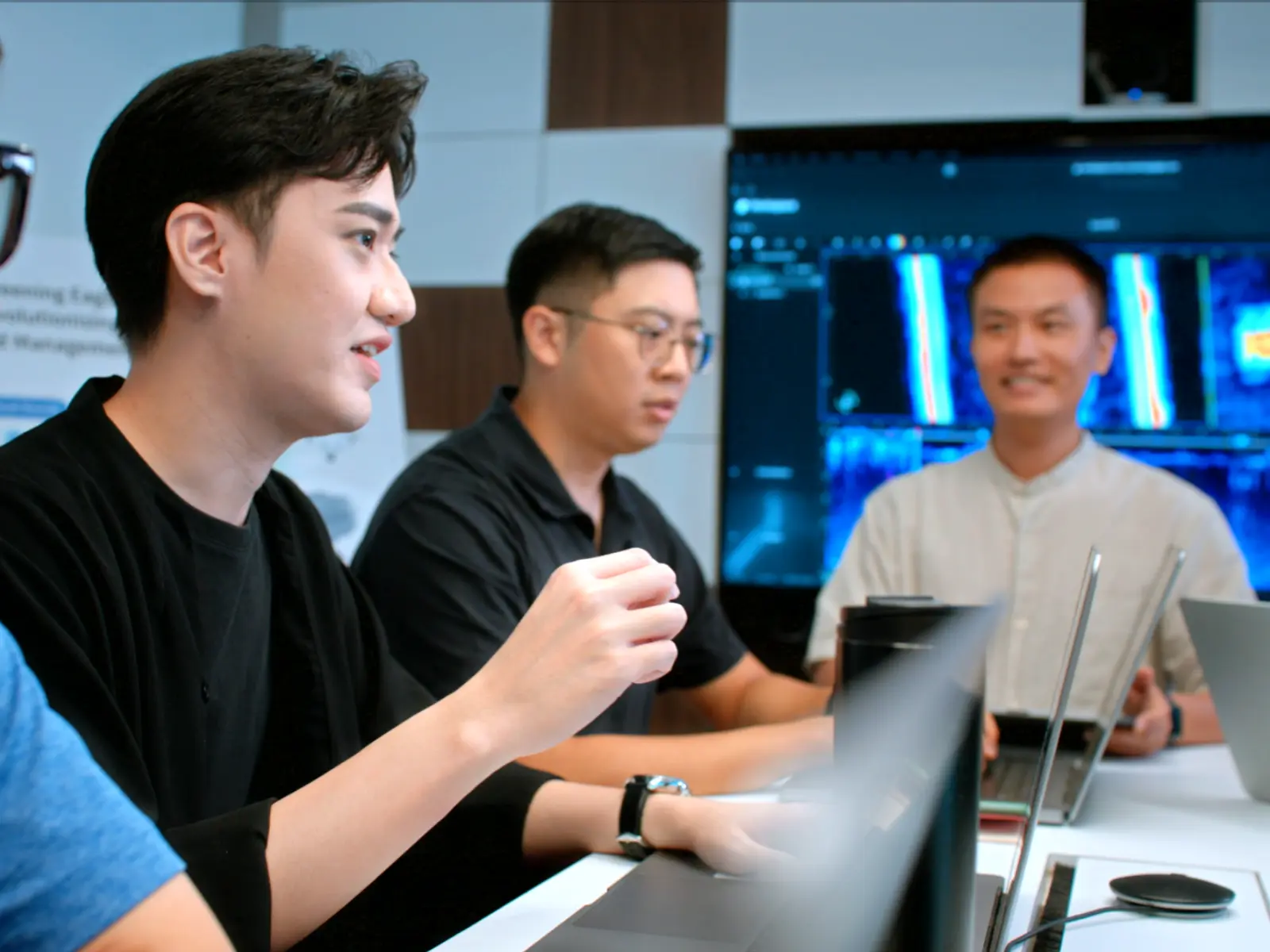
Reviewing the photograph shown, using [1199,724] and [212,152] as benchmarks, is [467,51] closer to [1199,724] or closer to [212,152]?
[212,152]

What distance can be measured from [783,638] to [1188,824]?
183 cm

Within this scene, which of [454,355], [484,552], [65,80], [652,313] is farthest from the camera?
[454,355]

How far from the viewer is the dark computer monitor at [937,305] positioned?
116 inches

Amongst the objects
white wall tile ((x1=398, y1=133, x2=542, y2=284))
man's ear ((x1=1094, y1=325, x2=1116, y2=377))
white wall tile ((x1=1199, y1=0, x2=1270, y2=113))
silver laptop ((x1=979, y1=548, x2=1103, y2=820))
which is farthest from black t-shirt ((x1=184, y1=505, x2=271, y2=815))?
white wall tile ((x1=1199, y1=0, x2=1270, y2=113))

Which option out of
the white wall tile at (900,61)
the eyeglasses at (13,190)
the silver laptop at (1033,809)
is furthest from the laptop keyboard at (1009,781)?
the white wall tile at (900,61)

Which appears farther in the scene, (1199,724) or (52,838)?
(1199,724)

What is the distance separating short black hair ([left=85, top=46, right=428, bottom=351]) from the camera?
1154 millimetres

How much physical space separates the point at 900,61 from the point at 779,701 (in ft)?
6.30

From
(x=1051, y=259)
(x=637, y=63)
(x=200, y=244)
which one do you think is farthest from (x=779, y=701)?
(x=637, y=63)

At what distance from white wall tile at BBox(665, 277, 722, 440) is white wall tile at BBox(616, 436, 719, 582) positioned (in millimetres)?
22

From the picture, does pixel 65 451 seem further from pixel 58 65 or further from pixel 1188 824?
pixel 58 65

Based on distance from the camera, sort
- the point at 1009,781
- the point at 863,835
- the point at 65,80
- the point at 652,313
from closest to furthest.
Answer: the point at 863,835, the point at 1009,781, the point at 652,313, the point at 65,80

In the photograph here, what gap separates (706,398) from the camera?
326 cm

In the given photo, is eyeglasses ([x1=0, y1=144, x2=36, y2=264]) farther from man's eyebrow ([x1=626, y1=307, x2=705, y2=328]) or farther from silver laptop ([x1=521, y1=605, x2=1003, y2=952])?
man's eyebrow ([x1=626, y1=307, x2=705, y2=328])
